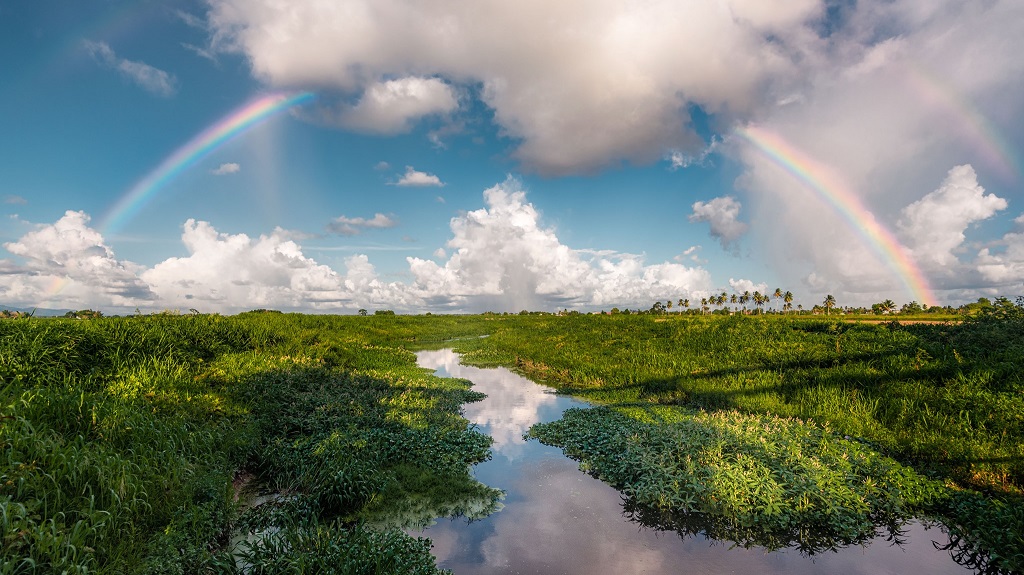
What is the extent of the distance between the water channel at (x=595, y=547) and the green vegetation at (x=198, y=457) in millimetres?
740

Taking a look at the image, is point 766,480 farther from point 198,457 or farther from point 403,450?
point 198,457

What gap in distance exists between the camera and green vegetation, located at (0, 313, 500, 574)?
553cm

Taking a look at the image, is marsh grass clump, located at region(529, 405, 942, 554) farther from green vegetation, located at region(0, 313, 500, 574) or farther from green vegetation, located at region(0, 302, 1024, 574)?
green vegetation, located at region(0, 313, 500, 574)

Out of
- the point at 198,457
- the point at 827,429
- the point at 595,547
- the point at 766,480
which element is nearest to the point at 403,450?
the point at 198,457

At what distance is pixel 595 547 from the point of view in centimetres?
744

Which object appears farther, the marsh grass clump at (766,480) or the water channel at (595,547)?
the marsh grass clump at (766,480)

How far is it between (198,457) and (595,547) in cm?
745

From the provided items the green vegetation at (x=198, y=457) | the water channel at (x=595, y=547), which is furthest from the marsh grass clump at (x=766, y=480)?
the green vegetation at (x=198, y=457)

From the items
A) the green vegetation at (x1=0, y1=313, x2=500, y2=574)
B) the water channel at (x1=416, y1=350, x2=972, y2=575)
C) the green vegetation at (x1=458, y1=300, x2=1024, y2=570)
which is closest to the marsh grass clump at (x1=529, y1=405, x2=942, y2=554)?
the green vegetation at (x1=458, y1=300, x2=1024, y2=570)

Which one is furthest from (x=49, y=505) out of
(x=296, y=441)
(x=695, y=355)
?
(x=695, y=355)

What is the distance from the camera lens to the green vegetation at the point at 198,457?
553cm

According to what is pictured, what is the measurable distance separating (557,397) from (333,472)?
37.8ft

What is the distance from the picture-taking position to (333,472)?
8.39m

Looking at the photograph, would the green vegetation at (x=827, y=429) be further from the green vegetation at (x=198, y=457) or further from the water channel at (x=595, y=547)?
the green vegetation at (x=198, y=457)
